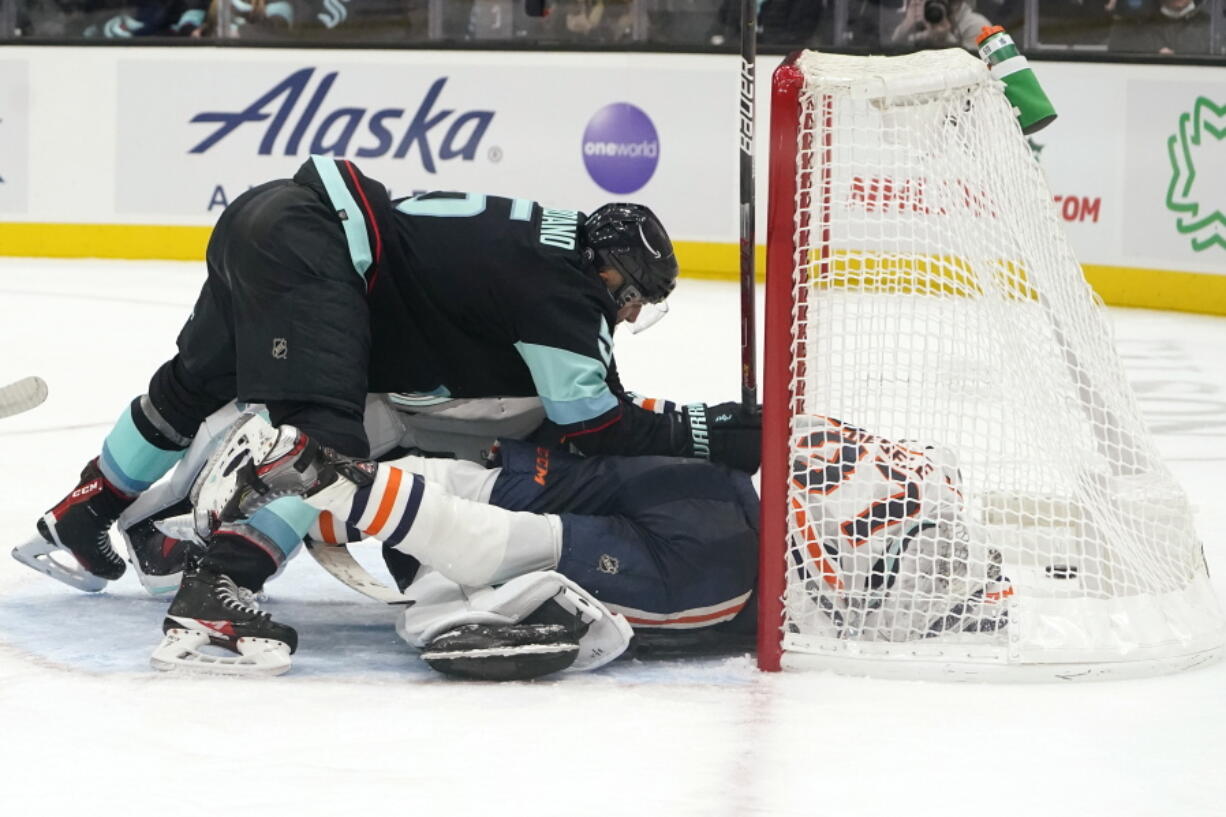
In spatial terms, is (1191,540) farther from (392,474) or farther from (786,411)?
(392,474)

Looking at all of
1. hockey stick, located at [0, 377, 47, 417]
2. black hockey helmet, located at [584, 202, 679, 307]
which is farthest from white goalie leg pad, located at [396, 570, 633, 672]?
hockey stick, located at [0, 377, 47, 417]

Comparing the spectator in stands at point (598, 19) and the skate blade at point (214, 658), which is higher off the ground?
the spectator in stands at point (598, 19)

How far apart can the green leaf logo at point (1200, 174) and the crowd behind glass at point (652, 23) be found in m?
Answer: 0.33

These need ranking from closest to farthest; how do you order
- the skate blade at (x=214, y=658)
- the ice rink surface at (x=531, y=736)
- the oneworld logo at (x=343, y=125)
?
the ice rink surface at (x=531, y=736), the skate blade at (x=214, y=658), the oneworld logo at (x=343, y=125)

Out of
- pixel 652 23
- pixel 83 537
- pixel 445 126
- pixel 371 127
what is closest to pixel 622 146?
pixel 652 23

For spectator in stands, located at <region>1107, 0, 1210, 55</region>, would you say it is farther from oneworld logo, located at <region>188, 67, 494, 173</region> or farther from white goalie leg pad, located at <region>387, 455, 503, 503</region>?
white goalie leg pad, located at <region>387, 455, 503, 503</region>

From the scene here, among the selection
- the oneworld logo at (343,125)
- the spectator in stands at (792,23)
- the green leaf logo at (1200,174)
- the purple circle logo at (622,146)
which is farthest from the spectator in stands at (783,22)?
the green leaf logo at (1200,174)

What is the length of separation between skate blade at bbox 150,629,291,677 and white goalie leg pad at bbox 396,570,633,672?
0.21 m

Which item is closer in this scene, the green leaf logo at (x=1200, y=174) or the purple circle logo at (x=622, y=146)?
the green leaf logo at (x=1200, y=174)

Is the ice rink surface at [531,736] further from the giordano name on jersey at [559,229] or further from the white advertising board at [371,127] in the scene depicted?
the white advertising board at [371,127]

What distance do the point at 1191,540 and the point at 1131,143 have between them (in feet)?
18.2

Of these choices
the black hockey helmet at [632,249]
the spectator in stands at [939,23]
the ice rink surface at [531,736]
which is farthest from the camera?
the spectator in stands at [939,23]

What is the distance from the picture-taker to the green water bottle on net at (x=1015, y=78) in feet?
8.98

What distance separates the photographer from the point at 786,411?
2633mm
